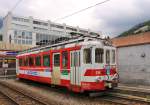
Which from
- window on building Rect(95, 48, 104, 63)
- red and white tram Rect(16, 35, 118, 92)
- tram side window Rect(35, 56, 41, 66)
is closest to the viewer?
red and white tram Rect(16, 35, 118, 92)

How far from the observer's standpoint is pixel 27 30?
81688mm

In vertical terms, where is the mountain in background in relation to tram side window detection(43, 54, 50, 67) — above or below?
above

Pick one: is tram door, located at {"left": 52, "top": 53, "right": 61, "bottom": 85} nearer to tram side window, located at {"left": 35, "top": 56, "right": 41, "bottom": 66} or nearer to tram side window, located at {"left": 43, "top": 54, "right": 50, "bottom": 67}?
tram side window, located at {"left": 43, "top": 54, "right": 50, "bottom": 67}

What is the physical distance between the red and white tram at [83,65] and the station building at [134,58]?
5020mm

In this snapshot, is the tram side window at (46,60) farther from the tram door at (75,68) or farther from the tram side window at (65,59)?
the tram door at (75,68)

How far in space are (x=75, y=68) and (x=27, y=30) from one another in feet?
234

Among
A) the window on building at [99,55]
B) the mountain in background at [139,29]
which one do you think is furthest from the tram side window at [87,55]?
the mountain in background at [139,29]

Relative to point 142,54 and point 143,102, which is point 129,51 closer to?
point 142,54

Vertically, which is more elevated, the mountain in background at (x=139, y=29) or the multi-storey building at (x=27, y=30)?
the multi-storey building at (x=27, y=30)

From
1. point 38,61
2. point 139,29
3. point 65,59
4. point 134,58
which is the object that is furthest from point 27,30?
point 65,59

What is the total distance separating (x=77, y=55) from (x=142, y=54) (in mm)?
7259

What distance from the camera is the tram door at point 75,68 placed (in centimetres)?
1253

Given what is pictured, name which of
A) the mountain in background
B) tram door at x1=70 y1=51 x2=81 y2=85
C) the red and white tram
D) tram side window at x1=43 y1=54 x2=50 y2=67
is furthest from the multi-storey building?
tram door at x1=70 y1=51 x2=81 y2=85

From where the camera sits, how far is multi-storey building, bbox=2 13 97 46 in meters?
76.6
